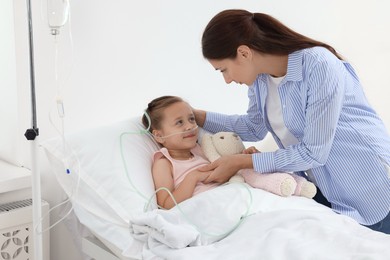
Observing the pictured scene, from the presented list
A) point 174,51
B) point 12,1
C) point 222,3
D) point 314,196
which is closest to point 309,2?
point 222,3

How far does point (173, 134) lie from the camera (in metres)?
1.84

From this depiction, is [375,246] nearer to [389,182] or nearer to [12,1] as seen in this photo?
[389,182]

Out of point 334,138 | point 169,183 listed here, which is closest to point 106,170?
point 169,183

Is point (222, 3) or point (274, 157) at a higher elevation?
point (222, 3)

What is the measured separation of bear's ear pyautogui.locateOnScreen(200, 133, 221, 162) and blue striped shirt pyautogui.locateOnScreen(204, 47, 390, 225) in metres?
0.21

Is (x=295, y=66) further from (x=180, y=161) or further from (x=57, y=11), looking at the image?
(x=57, y=11)

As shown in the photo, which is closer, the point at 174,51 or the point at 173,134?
the point at 173,134

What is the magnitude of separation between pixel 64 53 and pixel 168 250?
3.25 feet

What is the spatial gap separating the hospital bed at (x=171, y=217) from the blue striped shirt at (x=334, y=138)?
12 centimetres

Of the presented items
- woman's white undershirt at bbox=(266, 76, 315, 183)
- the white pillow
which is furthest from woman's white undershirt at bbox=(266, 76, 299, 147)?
the white pillow

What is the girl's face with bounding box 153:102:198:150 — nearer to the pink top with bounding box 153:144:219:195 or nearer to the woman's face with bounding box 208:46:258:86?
the pink top with bounding box 153:144:219:195

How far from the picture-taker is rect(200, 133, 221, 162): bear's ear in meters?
1.87

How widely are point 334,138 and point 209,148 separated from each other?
0.43 m

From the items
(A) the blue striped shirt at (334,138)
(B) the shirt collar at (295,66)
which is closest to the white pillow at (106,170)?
(A) the blue striped shirt at (334,138)
